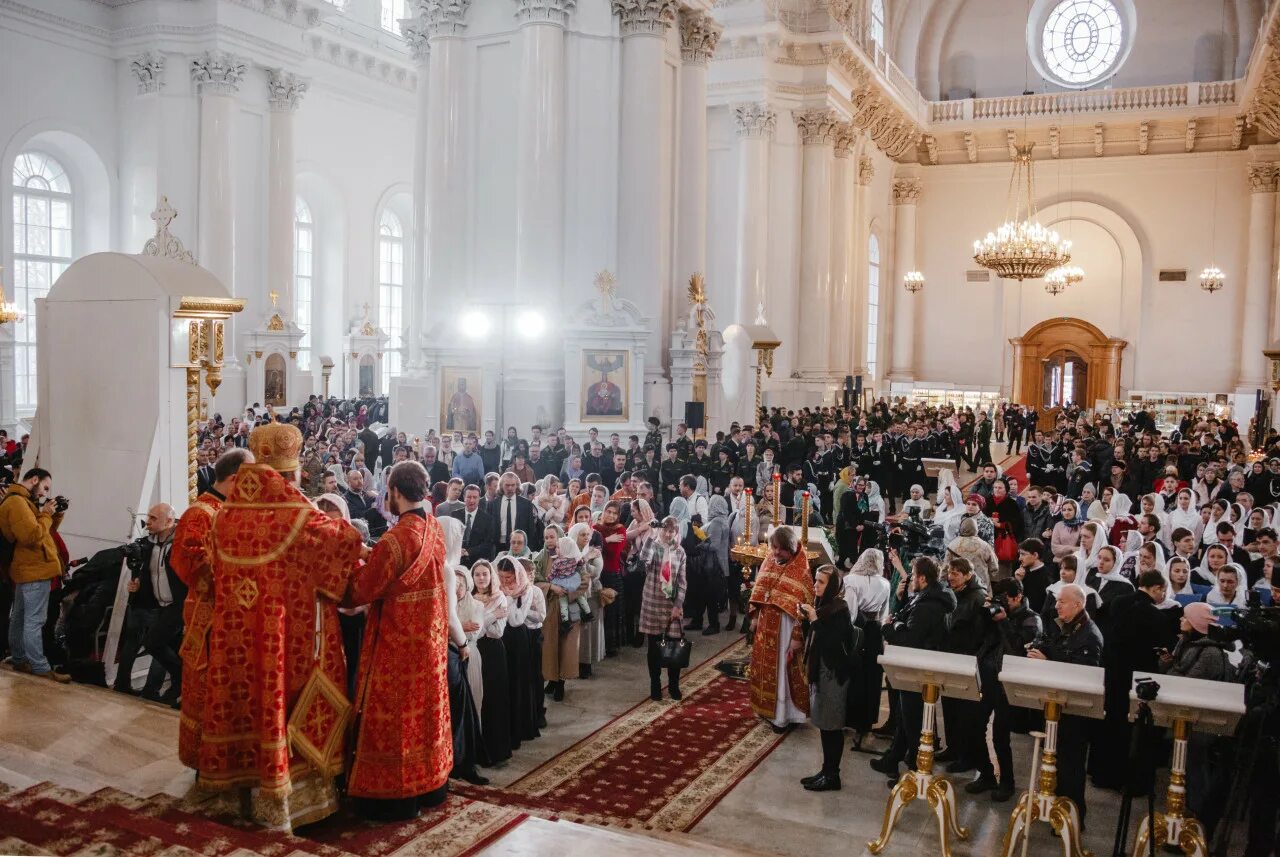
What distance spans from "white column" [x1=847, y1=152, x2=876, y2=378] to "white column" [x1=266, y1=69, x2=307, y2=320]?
15.5 metres

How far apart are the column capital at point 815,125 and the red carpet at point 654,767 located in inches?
824

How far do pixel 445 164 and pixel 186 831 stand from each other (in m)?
16.0

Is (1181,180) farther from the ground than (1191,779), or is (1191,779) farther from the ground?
(1181,180)

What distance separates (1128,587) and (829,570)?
238 centimetres

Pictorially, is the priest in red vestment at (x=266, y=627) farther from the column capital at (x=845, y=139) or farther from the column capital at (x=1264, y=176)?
the column capital at (x=1264, y=176)

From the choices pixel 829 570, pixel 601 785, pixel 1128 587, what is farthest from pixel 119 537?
pixel 1128 587

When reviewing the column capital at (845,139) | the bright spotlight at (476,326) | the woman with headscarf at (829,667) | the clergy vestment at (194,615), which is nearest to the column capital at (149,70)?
the bright spotlight at (476,326)

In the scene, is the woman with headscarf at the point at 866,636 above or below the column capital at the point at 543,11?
below

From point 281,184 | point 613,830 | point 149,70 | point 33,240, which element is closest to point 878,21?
point 281,184

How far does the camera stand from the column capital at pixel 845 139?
2858 centimetres

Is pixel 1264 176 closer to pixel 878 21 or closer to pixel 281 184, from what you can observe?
pixel 878 21

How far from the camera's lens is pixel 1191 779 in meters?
6.50

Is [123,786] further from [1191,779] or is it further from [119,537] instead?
[1191,779]

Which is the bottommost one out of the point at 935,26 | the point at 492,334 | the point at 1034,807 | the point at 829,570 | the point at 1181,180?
the point at 1034,807
